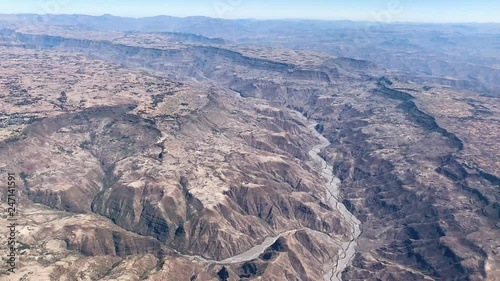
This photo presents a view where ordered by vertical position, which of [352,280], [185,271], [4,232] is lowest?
[352,280]

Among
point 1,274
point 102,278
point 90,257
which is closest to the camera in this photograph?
point 1,274

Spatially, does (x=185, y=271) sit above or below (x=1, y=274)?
below

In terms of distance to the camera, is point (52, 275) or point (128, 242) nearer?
point (52, 275)

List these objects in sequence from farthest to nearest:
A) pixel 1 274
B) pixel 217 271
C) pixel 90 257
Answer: pixel 217 271 < pixel 90 257 < pixel 1 274

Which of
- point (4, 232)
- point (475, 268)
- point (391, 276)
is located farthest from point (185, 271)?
point (475, 268)

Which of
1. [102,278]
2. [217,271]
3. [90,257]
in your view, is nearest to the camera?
[102,278]

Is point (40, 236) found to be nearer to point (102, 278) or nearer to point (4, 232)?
point (4, 232)

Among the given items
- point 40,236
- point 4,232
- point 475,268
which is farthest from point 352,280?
point 4,232

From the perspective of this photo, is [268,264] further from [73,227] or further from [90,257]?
[73,227]

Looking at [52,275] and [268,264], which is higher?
[52,275]
